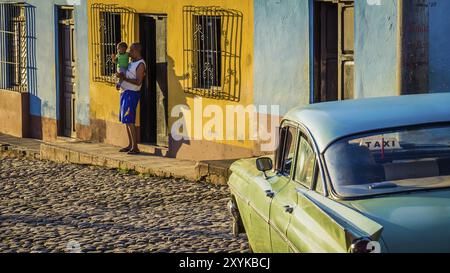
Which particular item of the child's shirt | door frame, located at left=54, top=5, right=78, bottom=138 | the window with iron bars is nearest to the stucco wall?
the child's shirt

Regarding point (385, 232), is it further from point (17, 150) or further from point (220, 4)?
point (17, 150)

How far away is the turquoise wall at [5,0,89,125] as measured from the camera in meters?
19.6

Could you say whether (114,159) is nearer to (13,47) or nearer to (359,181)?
(13,47)

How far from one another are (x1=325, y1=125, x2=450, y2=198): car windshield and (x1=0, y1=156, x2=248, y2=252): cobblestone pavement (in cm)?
318

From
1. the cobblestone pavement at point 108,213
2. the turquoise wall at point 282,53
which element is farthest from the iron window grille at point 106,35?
the turquoise wall at point 282,53

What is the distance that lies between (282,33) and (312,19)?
64cm

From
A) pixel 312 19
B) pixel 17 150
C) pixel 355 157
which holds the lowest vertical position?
pixel 17 150

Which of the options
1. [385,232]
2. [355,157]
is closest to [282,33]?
[355,157]

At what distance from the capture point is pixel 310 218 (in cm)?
639

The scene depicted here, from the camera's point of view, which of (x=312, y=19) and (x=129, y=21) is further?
(x=129, y=21)

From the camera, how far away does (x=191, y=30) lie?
656 inches

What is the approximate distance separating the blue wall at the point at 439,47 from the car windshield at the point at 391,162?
5.51m

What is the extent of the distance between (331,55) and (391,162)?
7682 millimetres

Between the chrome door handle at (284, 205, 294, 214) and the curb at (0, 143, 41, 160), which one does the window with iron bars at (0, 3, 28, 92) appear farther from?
the chrome door handle at (284, 205, 294, 214)
